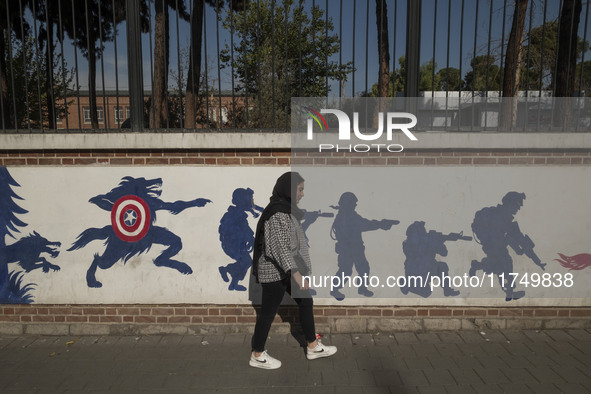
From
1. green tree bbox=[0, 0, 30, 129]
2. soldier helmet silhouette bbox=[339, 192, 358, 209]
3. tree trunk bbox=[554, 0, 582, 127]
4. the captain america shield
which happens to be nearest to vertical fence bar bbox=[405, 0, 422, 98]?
soldier helmet silhouette bbox=[339, 192, 358, 209]

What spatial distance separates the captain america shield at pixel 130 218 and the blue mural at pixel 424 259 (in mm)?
2737

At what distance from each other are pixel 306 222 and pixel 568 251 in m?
2.79

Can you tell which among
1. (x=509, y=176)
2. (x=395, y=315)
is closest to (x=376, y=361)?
(x=395, y=315)

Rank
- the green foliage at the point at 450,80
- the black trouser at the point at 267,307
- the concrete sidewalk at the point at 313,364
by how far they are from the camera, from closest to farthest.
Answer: the concrete sidewalk at the point at 313,364 → the black trouser at the point at 267,307 → the green foliage at the point at 450,80

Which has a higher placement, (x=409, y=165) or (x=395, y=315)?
(x=409, y=165)

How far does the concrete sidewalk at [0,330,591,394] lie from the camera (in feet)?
11.2

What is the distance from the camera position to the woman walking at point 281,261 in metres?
3.54

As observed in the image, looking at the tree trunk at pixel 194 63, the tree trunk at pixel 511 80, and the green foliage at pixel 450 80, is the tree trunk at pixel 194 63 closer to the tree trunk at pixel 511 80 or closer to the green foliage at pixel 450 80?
the green foliage at pixel 450 80

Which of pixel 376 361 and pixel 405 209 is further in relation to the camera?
pixel 405 209

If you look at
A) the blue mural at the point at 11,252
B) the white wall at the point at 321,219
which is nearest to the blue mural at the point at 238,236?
the white wall at the point at 321,219

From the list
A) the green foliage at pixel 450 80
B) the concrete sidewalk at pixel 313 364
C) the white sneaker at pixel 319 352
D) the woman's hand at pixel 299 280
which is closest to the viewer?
the concrete sidewalk at pixel 313 364

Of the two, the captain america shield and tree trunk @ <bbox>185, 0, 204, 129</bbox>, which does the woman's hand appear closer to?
the captain america shield

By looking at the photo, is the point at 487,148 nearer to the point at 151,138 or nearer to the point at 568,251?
the point at 568,251

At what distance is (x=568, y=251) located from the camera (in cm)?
437
